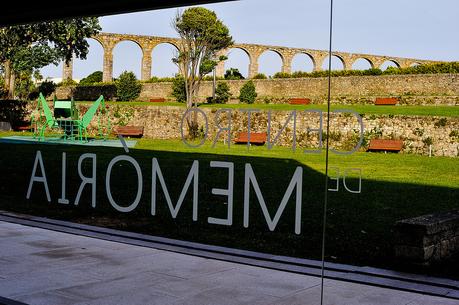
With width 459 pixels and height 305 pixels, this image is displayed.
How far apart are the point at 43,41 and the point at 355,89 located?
16037mm

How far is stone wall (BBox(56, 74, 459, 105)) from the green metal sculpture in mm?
7586

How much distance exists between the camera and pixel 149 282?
4.95 metres

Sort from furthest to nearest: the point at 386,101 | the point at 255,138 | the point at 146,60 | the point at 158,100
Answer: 1. the point at 146,60
2. the point at 158,100
3. the point at 386,101
4. the point at 255,138

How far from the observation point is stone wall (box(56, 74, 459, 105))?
1090 inches

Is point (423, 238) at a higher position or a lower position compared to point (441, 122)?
lower

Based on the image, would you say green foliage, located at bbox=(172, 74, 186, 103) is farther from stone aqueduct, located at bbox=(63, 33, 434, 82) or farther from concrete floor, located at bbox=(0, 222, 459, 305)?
concrete floor, located at bbox=(0, 222, 459, 305)

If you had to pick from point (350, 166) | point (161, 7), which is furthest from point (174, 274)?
point (350, 166)

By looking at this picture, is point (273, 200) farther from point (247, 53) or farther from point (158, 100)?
point (247, 53)

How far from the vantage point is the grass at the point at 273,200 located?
703 cm

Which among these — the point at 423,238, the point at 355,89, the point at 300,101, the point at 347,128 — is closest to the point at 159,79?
the point at 300,101

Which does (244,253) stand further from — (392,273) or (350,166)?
(350,166)

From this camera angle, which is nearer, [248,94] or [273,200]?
[273,200]

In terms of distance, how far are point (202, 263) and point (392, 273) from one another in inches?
71.4

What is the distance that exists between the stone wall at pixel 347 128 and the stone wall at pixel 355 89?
643 cm
